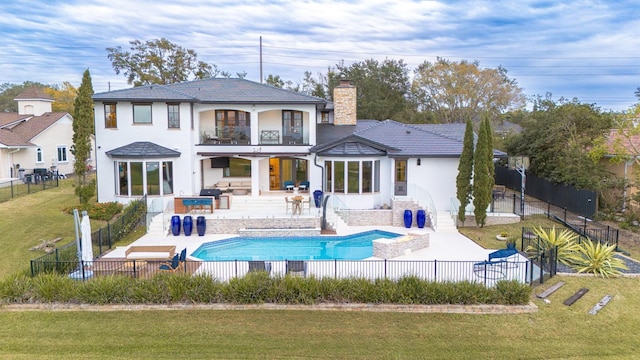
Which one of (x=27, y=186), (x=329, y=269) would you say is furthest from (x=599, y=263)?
(x=27, y=186)

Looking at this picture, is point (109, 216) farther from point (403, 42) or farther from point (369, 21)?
point (403, 42)

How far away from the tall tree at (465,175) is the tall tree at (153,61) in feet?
122

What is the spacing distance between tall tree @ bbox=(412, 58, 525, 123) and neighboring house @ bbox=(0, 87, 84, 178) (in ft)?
126

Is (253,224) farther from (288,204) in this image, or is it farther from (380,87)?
(380,87)

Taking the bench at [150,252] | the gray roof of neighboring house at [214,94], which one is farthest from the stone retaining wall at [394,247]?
the gray roof of neighboring house at [214,94]

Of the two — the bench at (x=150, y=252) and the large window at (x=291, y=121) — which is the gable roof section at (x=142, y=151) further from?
the bench at (x=150, y=252)

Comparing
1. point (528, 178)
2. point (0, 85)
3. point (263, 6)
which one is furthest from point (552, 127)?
point (0, 85)

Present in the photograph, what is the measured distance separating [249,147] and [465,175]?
40.8 ft

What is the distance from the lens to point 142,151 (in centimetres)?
2319

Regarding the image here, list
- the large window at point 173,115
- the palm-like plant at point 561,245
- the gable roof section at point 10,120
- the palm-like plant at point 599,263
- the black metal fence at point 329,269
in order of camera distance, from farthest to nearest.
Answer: the gable roof section at point 10,120, the large window at point 173,115, the palm-like plant at point 561,245, the palm-like plant at point 599,263, the black metal fence at point 329,269

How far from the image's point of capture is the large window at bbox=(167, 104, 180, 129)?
957 inches

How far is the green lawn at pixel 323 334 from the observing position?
9.69 metres

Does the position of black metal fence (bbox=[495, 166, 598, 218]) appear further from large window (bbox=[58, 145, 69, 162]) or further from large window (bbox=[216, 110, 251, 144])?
large window (bbox=[58, 145, 69, 162])

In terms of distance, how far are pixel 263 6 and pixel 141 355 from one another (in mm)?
21223
